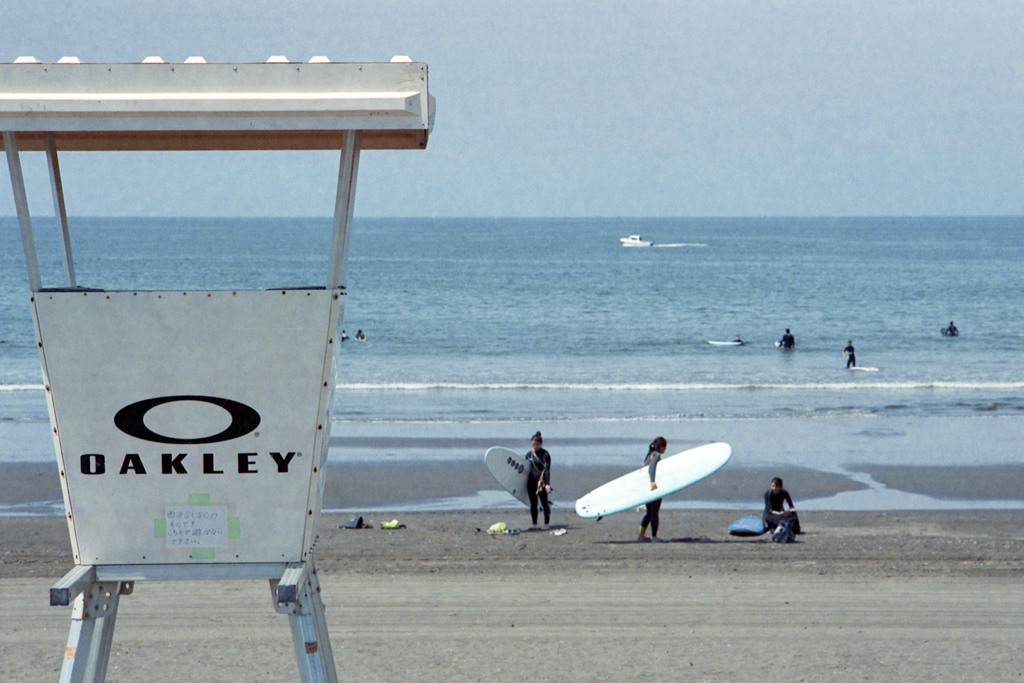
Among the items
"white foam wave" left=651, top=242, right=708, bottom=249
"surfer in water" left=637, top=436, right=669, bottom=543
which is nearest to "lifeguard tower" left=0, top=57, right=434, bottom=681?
"surfer in water" left=637, top=436, right=669, bottom=543

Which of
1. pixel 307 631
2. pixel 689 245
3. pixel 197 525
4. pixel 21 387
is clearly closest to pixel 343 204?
pixel 197 525

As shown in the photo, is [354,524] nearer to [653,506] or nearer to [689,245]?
[653,506]

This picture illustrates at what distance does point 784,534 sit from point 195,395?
33.9ft

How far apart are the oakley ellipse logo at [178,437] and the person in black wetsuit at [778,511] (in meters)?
10.3

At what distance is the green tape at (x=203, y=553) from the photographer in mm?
4031

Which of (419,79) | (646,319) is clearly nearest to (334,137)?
(419,79)

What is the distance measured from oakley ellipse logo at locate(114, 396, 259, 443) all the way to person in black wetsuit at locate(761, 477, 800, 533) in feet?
33.8

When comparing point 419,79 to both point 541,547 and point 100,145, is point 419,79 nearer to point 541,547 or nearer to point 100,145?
point 100,145

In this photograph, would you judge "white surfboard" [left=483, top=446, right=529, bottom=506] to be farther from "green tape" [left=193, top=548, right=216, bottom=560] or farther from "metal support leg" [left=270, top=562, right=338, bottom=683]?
"green tape" [left=193, top=548, right=216, bottom=560]

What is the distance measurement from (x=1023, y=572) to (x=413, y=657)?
681cm

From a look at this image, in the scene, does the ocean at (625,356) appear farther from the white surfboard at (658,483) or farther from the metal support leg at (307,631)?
the white surfboard at (658,483)

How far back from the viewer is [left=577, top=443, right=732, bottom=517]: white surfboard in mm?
13633

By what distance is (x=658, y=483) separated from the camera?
13891mm

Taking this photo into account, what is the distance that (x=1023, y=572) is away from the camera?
10711mm
